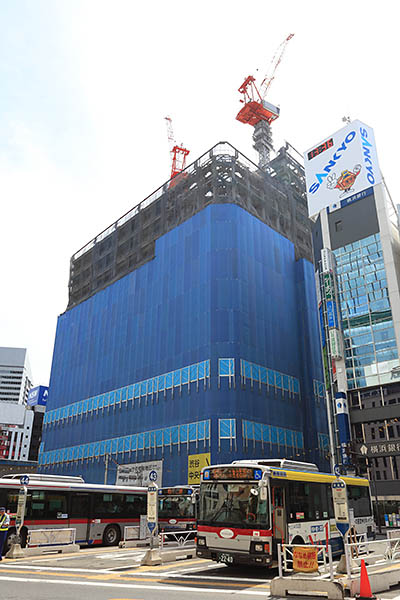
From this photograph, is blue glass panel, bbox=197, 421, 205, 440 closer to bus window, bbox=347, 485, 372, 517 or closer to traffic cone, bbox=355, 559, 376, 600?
bus window, bbox=347, 485, 372, 517

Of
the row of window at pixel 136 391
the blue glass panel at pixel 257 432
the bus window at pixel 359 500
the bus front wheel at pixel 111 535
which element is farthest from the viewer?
the row of window at pixel 136 391

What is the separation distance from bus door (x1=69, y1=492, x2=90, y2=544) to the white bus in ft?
38.2

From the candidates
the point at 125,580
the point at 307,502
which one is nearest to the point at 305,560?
the point at 307,502

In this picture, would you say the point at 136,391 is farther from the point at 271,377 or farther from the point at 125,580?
the point at 125,580

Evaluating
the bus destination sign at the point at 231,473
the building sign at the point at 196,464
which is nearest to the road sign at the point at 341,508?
the bus destination sign at the point at 231,473

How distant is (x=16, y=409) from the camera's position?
168500 mm

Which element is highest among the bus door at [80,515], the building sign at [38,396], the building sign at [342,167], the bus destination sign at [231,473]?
the building sign at [342,167]

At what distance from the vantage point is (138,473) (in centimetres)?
5784

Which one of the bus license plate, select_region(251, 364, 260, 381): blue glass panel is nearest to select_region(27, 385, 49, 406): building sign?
select_region(251, 364, 260, 381): blue glass panel

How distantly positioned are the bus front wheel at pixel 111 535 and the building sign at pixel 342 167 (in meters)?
44.2

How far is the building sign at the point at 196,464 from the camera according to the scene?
49.9 m

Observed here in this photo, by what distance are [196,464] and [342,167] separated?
3930cm

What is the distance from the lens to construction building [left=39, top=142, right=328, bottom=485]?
53562 mm

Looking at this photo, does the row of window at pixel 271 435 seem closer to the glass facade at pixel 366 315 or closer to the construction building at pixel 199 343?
the construction building at pixel 199 343
